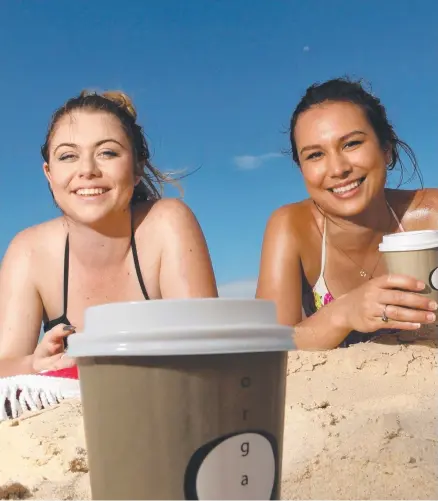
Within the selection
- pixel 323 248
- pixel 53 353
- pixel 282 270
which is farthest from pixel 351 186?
pixel 53 353

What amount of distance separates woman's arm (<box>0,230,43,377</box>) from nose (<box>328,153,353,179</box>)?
5.25ft

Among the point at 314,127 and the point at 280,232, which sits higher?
the point at 314,127

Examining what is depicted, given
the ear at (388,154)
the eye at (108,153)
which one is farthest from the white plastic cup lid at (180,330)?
the ear at (388,154)

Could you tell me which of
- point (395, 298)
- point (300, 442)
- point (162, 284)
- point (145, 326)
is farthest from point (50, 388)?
point (145, 326)

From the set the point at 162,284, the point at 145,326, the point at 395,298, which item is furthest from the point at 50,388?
the point at 145,326

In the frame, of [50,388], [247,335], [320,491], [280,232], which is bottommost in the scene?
[320,491]

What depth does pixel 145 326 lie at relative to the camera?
1.02 meters

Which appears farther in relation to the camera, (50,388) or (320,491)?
(50,388)

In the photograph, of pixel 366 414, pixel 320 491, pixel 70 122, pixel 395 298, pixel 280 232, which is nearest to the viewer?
pixel 320 491

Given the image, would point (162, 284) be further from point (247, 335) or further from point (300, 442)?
point (247, 335)

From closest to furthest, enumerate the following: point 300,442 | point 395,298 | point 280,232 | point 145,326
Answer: point 145,326 < point 300,442 < point 395,298 < point 280,232

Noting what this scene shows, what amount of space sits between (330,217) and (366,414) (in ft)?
5.20

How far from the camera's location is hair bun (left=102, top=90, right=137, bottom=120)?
10.8ft

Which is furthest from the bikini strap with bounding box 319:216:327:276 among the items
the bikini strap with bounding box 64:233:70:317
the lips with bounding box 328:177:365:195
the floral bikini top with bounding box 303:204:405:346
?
the bikini strap with bounding box 64:233:70:317
